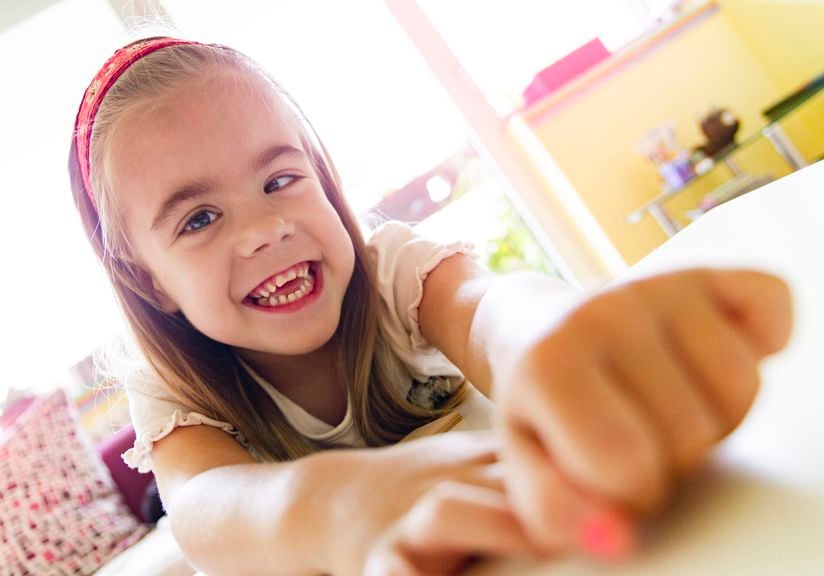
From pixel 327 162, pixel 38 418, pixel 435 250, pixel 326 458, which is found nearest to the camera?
pixel 326 458

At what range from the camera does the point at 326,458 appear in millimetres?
291

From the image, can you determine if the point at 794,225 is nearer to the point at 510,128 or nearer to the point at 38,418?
the point at 38,418

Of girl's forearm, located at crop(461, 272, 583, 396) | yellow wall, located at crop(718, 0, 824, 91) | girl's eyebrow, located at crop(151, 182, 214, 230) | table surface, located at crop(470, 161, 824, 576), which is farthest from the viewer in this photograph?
yellow wall, located at crop(718, 0, 824, 91)

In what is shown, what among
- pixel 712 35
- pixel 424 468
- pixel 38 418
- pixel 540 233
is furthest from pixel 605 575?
pixel 712 35

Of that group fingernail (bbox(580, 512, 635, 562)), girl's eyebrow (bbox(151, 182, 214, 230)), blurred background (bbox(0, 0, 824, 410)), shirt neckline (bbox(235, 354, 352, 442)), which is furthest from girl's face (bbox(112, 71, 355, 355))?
blurred background (bbox(0, 0, 824, 410))

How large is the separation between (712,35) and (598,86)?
1.88ft

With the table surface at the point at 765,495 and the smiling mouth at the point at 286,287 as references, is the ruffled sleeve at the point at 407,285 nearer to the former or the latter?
the smiling mouth at the point at 286,287

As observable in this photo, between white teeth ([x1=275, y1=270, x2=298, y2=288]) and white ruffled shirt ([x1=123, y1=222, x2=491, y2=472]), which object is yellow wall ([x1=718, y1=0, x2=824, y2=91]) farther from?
white teeth ([x1=275, y1=270, x2=298, y2=288])

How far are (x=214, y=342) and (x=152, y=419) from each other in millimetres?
193

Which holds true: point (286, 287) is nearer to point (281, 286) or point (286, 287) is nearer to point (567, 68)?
point (281, 286)

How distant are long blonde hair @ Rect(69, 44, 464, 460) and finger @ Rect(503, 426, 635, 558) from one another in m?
0.54

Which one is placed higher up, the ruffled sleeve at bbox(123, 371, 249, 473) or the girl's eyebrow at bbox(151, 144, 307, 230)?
the girl's eyebrow at bbox(151, 144, 307, 230)

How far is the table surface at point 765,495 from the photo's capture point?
6.1 inches

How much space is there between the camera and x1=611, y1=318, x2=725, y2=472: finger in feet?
0.57
